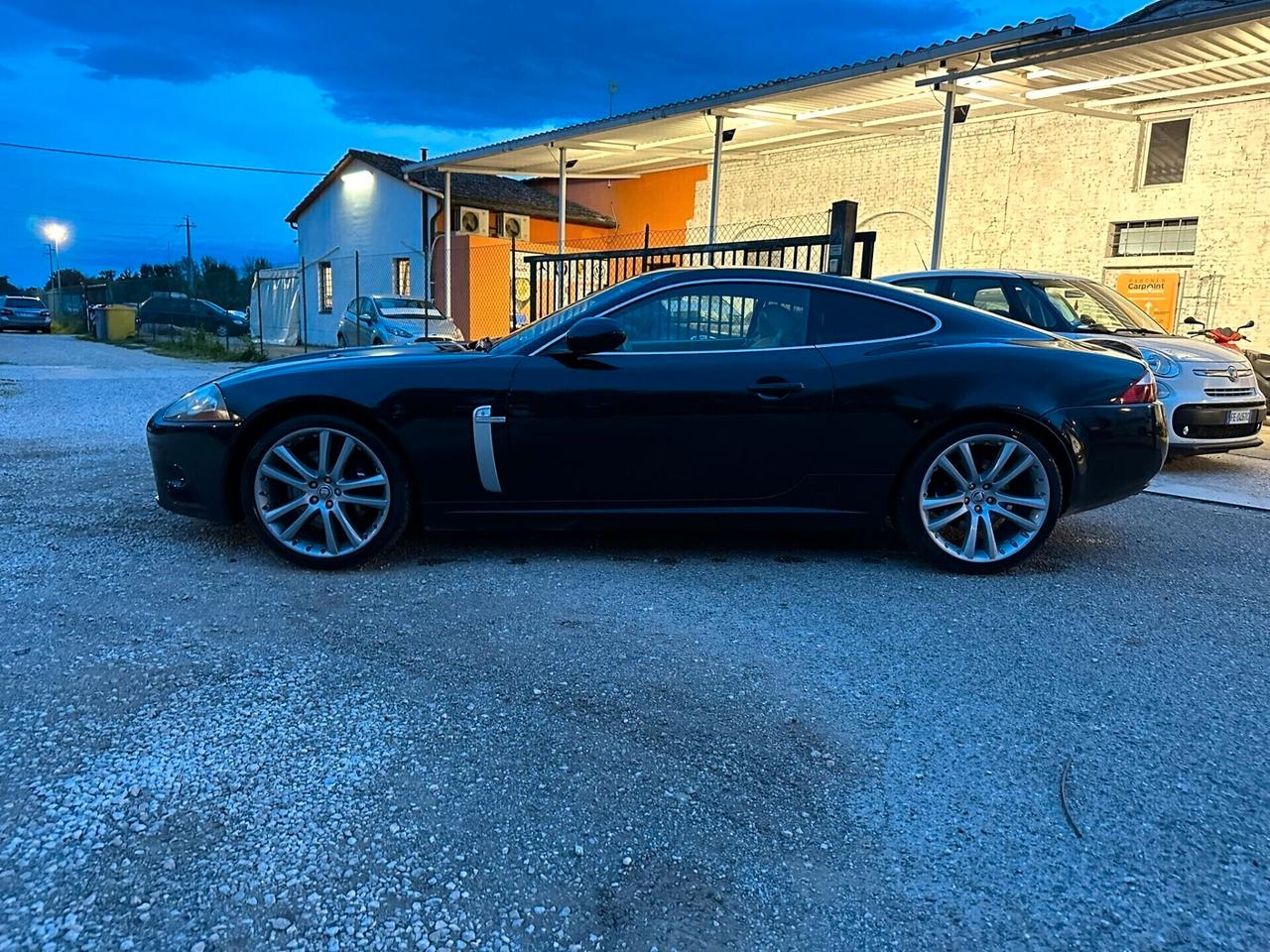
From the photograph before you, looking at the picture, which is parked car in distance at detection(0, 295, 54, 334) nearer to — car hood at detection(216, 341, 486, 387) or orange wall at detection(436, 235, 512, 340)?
orange wall at detection(436, 235, 512, 340)

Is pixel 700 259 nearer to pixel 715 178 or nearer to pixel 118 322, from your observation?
pixel 715 178

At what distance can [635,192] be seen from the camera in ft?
76.3

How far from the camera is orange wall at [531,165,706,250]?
70.9 feet

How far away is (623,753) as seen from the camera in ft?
8.26

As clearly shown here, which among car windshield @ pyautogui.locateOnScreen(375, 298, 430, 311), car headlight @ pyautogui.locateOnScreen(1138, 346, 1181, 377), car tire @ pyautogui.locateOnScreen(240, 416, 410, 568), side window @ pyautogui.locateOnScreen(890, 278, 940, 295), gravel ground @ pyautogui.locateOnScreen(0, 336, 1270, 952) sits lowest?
gravel ground @ pyautogui.locateOnScreen(0, 336, 1270, 952)

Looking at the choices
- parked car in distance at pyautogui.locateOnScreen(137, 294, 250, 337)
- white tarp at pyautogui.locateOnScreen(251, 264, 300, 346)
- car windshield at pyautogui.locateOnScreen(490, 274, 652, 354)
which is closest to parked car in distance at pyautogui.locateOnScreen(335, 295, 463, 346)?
white tarp at pyautogui.locateOnScreen(251, 264, 300, 346)

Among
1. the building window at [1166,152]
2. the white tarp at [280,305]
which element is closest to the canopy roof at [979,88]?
the building window at [1166,152]

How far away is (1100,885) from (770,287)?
2994 millimetres

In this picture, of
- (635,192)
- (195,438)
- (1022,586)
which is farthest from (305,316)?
(1022,586)

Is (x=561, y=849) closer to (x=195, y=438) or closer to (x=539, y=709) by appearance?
(x=539, y=709)

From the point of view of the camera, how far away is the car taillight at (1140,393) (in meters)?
4.25

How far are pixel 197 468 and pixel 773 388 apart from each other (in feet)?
8.72

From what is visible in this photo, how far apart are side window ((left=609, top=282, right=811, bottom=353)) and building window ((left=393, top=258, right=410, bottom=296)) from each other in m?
20.6

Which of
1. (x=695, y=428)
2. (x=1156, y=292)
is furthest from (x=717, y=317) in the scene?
(x=1156, y=292)
